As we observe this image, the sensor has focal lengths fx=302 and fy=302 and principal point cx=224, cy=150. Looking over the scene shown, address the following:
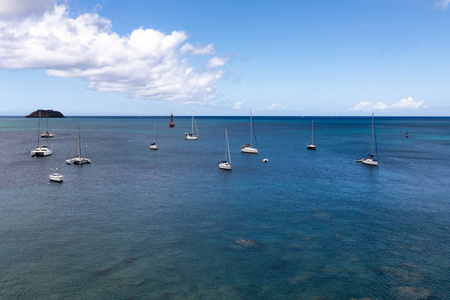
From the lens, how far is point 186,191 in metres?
68.8

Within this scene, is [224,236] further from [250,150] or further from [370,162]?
[250,150]

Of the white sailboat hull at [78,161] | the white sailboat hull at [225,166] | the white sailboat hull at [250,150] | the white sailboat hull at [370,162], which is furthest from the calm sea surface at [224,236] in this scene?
the white sailboat hull at [250,150]

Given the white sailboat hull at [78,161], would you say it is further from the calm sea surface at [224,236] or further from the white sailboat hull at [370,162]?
the white sailboat hull at [370,162]

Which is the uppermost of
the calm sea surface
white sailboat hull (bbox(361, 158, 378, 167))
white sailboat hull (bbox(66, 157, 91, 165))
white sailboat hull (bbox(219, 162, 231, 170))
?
white sailboat hull (bbox(66, 157, 91, 165))

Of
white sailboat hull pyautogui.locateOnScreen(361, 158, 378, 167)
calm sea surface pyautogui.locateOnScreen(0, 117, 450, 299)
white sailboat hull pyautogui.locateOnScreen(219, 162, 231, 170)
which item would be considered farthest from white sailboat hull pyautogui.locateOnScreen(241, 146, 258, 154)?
white sailboat hull pyautogui.locateOnScreen(361, 158, 378, 167)

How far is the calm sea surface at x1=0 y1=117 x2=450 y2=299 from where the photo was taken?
3322 cm

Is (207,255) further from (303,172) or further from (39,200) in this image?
(303,172)

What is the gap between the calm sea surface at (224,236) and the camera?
33.2m

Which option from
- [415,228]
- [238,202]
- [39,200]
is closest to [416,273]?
[415,228]

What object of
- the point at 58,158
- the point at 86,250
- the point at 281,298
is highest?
the point at 58,158

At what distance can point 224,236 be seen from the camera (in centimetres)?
4522

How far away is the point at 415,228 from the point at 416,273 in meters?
15.1

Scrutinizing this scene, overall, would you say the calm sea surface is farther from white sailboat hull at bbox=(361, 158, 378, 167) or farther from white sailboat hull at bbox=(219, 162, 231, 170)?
white sailboat hull at bbox=(361, 158, 378, 167)

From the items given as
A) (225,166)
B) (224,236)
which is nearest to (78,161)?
(225,166)
